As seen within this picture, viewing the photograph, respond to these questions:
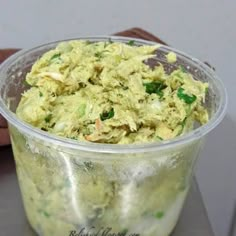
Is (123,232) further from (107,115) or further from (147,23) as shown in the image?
(147,23)

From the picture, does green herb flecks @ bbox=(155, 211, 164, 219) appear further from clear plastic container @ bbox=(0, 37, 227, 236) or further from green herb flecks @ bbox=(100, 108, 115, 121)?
green herb flecks @ bbox=(100, 108, 115, 121)

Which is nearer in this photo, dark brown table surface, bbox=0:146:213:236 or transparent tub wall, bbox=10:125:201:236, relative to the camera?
transparent tub wall, bbox=10:125:201:236

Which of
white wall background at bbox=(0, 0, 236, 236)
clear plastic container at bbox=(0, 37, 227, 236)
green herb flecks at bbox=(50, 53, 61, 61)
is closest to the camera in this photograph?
clear plastic container at bbox=(0, 37, 227, 236)

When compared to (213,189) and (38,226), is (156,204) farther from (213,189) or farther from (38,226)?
(213,189)

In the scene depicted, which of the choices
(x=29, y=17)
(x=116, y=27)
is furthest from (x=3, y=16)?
(x=116, y=27)

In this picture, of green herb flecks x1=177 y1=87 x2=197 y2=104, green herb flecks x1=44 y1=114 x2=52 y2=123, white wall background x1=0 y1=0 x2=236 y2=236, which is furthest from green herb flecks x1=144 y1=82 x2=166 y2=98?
white wall background x1=0 y1=0 x2=236 y2=236

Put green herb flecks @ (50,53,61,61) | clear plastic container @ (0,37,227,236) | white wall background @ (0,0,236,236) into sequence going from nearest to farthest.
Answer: clear plastic container @ (0,37,227,236) < green herb flecks @ (50,53,61,61) < white wall background @ (0,0,236,236)

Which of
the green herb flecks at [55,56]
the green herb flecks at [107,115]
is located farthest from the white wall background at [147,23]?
the green herb flecks at [107,115]
